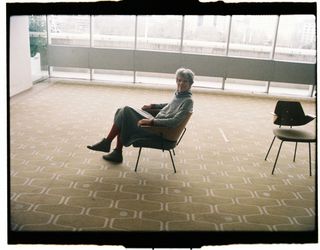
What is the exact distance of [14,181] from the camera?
3.11m

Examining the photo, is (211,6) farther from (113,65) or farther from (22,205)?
(113,65)

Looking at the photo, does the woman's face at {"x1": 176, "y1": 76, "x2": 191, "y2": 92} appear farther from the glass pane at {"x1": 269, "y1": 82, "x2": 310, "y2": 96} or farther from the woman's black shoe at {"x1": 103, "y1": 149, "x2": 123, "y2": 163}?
the glass pane at {"x1": 269, "y1": 82, "x2": 310, "y2": 96}

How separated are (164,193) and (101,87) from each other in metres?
5.79

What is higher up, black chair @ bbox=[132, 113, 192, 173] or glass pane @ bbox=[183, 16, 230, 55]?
glass pane @ bbox=[183, 16, 230, 55]

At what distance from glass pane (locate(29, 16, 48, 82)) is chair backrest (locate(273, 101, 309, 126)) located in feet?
20.7

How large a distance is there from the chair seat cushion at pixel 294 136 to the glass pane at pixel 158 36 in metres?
5.61

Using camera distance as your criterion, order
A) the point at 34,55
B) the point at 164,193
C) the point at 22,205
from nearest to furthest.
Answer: the point at 22,205
the point at 164,193
the point at 34,55

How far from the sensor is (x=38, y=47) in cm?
817

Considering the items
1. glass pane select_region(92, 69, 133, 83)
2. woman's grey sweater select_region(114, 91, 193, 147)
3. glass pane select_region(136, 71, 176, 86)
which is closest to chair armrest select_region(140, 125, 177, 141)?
woman's grey sweater select_region(114, 91, 193, 147)

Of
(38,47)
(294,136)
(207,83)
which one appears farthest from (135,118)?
(207,83)

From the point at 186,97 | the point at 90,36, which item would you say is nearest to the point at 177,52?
the point at 90,36

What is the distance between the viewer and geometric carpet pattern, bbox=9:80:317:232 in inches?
101

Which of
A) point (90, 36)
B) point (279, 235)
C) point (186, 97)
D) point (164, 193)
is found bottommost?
point (164, 193)

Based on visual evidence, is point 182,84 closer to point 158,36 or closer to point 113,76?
point 158,36
